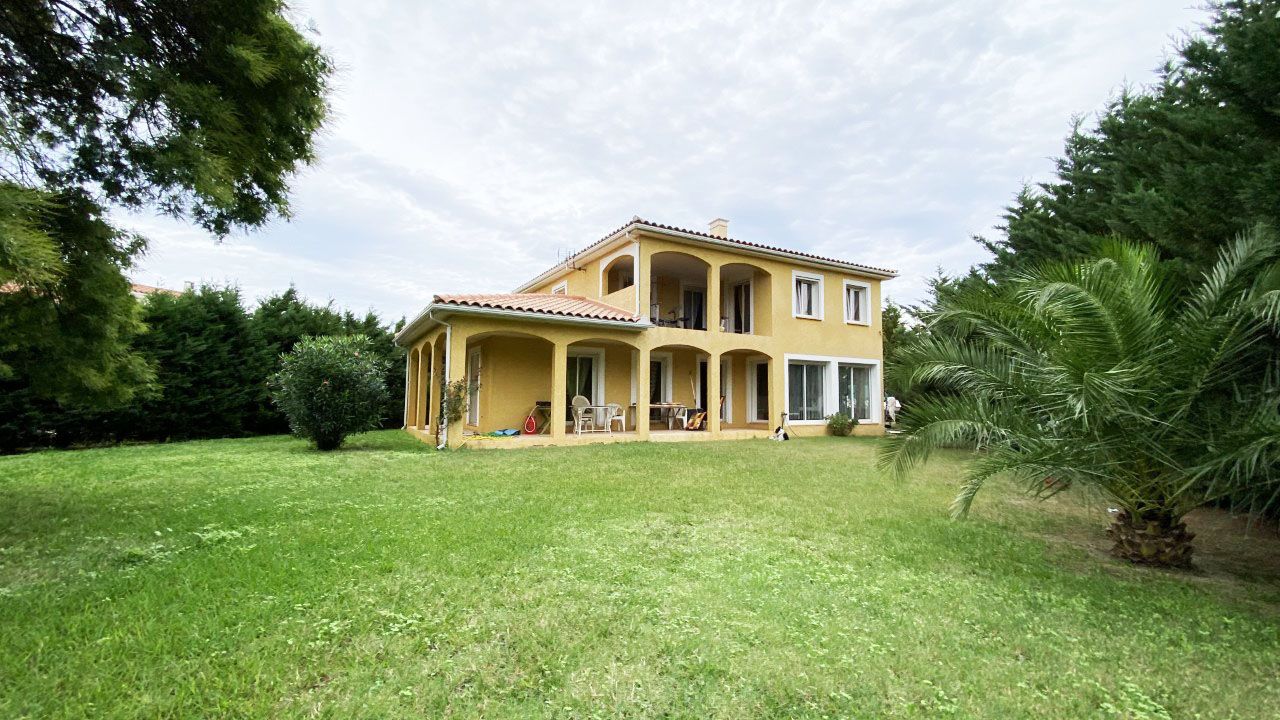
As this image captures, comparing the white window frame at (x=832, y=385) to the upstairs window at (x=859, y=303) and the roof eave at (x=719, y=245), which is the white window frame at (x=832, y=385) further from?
the roof eave at (x=719, y=245)

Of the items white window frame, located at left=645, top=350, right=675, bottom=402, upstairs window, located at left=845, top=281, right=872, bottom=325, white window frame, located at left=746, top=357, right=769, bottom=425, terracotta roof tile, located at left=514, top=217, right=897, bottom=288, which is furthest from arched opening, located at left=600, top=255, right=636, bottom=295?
Answer: upstairs window, located at left=845, top=281, right=872, bottom=325

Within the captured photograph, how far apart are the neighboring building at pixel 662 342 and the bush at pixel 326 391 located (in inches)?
78.2

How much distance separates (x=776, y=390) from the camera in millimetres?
18453

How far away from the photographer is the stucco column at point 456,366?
13203 millimetres

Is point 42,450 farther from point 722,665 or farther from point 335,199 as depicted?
point 722,665

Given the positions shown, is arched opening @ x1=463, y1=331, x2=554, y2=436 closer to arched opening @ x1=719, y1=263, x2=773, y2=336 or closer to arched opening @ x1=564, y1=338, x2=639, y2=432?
arched opening @ x1=564, y1=338, x2=639, y2=432

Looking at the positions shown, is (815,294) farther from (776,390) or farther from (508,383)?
(508,383)

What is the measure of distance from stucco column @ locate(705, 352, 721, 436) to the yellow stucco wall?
0.99 ft

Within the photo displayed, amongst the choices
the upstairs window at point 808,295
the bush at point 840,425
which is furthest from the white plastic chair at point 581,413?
the bush at point 840,425

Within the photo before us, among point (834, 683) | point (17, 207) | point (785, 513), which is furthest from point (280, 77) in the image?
point (785, 513)

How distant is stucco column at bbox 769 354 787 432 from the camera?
1839cm

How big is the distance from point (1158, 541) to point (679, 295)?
16047 mm

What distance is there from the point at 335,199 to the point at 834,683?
17280 millimetres

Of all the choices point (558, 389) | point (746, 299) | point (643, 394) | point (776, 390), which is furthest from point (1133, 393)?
point (746, 299)
